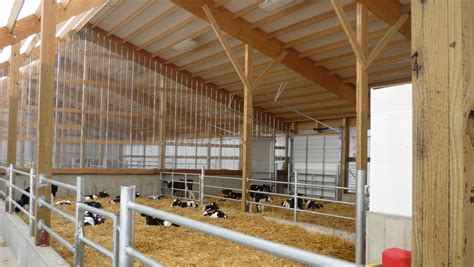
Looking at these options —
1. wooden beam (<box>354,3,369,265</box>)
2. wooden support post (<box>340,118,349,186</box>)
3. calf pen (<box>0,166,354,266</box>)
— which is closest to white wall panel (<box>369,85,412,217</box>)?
calf pen (<box>0,166,354,266</box>)

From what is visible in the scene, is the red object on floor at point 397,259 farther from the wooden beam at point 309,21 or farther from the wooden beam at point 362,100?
the wooden beam at point 309,21

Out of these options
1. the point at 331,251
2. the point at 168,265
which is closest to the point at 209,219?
the point at 331,251

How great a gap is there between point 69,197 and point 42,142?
764 centimetres

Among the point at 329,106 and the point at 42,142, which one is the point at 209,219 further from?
the point at 329,106

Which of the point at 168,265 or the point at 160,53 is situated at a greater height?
the point at 160,53

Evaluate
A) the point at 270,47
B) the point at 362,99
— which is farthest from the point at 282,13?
the point at 362,99

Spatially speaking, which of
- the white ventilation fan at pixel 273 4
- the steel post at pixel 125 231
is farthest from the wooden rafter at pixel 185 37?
the steel post at pixel 125 231

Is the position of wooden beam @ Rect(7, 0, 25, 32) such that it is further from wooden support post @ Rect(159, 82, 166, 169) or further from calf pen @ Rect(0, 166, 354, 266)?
wooden support post @ Rect(159, 82, 166, 169)

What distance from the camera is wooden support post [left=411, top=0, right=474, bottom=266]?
1104 mm

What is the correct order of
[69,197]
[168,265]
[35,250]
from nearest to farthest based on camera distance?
[35,250] → [168,265] → [69,197]

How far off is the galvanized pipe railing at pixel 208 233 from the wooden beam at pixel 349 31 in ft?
21.0

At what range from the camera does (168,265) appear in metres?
5.30

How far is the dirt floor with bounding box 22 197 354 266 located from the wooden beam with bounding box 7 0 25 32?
11.2 ft

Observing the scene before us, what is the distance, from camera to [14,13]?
7.52 metres
